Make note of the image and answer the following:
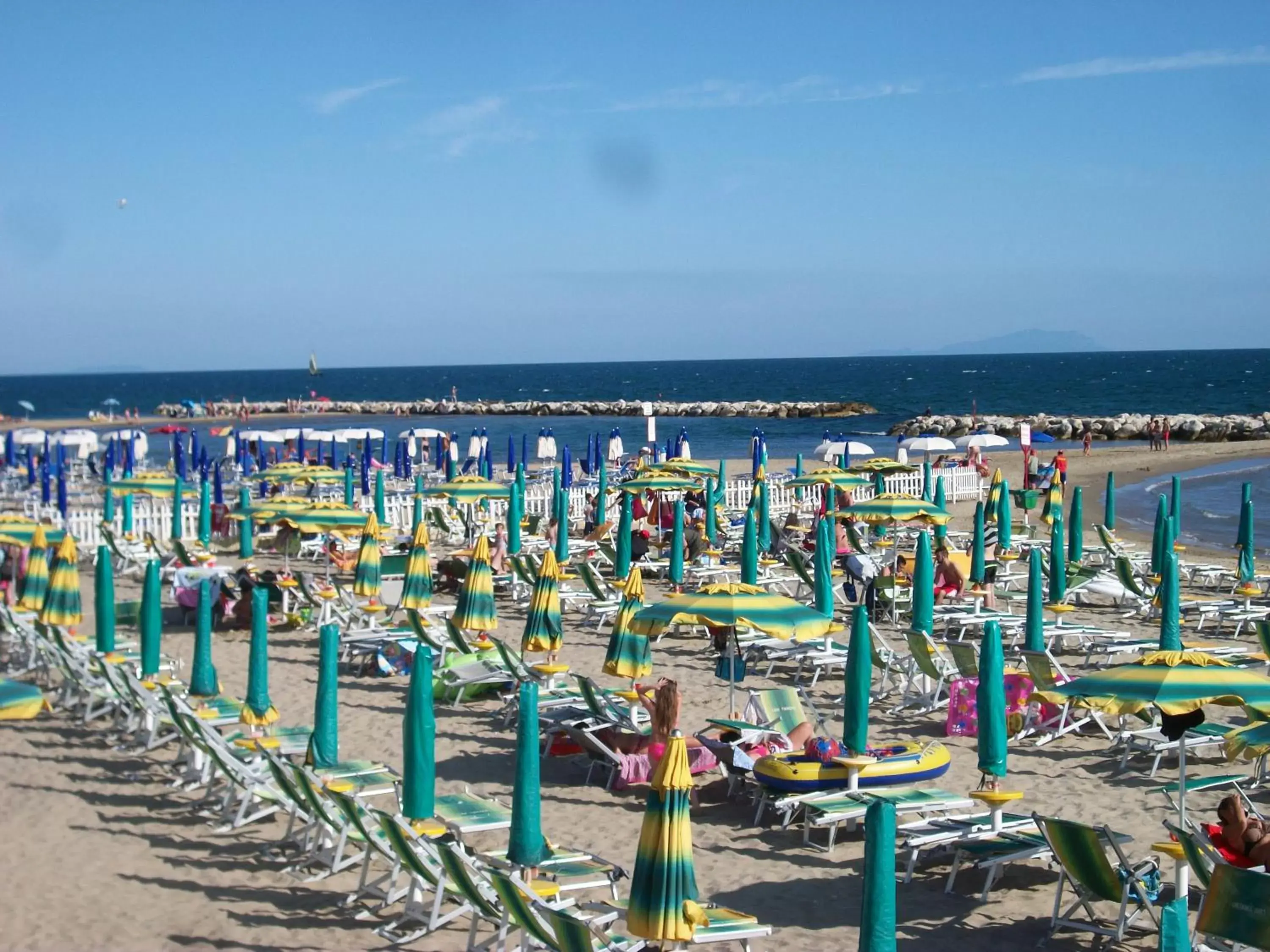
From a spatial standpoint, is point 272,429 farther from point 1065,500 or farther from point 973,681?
point 973,681

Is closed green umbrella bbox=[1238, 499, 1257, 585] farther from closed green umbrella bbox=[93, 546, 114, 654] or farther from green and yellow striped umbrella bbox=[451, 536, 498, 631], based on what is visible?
closed green umbrella bbox=[93, 546, 114, 654]

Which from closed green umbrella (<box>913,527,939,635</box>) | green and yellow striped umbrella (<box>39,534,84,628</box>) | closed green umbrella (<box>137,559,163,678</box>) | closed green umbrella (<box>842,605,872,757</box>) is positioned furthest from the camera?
closed green umbrella (<box>913,527,939,635</box>)

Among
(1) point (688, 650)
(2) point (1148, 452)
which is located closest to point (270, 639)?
(1) point (688, 650)

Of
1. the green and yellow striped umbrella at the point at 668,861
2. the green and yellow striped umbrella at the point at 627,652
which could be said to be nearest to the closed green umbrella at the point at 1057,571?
the green and yellow striped umbrella at the point at 627,652

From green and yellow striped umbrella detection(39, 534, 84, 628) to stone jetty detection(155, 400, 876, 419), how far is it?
63069 mm

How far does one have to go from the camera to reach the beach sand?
689cm

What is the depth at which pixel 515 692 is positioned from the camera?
11242mm

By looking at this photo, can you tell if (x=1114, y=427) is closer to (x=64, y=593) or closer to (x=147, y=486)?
(x=147, y=486)

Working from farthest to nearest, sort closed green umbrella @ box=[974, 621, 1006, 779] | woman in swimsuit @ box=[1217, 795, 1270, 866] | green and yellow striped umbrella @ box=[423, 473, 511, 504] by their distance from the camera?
green and yellow striped umbrella @ box=[423, 473, 511, 504], closed green umbrella @ box=[974, 621, 1006, 779], woman in swimsuit @ box=[1217, 795, 1270, 866]

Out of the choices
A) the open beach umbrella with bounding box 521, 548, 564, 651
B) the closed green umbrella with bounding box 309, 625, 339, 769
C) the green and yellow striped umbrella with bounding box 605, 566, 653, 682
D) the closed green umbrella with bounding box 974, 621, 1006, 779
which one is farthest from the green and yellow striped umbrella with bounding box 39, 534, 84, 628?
the closed green umbrella with bounding box 974, 621, 1006, 779

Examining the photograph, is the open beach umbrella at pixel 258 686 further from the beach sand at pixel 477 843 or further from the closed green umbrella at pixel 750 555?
the closed green umbrella at pixel 750 555

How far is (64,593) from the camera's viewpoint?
11.4 metres

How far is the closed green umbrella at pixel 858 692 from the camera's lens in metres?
7.95

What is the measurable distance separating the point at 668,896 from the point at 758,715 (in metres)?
4.25
